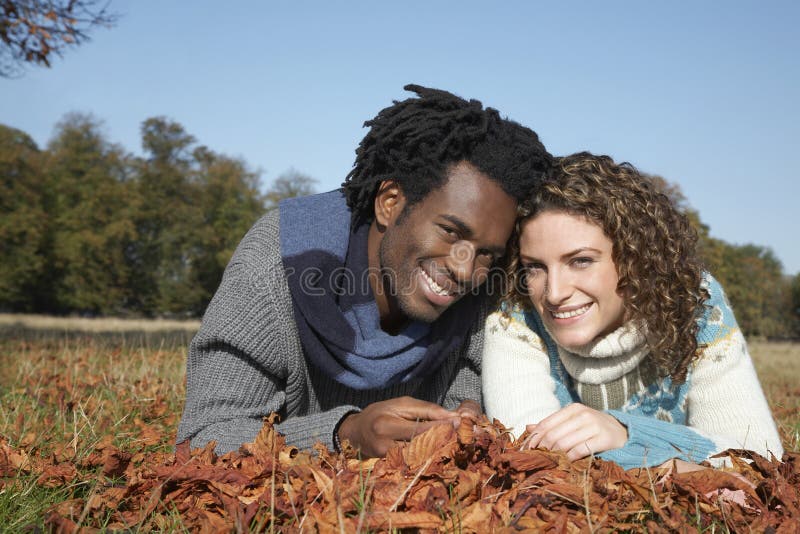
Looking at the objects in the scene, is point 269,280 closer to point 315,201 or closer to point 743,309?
point 315,201

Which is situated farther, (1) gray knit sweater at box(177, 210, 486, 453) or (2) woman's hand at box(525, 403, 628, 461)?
(1) gray knit sweater at box(177, 210, 486, 453)

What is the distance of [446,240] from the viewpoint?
3.28 m

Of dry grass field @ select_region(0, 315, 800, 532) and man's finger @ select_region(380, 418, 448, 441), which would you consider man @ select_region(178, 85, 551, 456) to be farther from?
dry grass field @ select_region(0, 315, 800, 532)

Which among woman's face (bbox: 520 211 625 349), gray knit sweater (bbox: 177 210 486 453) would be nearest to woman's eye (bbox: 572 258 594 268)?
woman's face (bbox: 520 211 625 349)

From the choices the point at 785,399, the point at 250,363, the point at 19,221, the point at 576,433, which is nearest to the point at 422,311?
the point at 250,363

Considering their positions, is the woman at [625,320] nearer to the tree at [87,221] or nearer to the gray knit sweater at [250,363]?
Answer: the gray knit sweater at [250,363]

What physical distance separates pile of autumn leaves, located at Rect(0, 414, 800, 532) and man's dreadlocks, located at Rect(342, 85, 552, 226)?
136 centimetres

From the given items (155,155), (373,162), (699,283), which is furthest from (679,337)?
(155,155)

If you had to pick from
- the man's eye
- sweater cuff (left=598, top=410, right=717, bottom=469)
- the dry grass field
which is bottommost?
the dry grass field

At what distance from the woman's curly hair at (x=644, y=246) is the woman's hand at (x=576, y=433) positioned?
0.63 metres

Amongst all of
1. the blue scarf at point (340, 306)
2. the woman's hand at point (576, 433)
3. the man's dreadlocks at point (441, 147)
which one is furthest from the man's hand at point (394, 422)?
the man's dreadlocks at point (441, 147)

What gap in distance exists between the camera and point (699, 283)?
131 inches

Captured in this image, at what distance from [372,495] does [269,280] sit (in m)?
1.48

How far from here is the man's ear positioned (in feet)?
11.5
